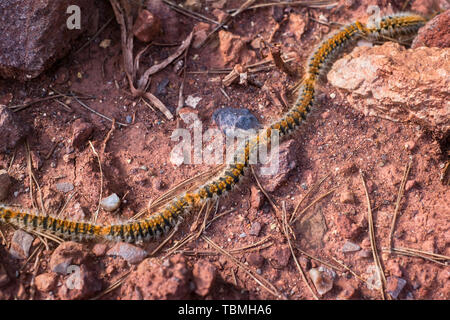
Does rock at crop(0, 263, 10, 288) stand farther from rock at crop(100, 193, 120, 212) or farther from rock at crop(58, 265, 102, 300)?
rock at crop(100, 193, 120, 212)

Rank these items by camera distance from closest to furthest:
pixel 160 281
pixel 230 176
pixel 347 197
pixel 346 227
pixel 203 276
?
1. pixel 160 281
2. pixel 203 276
3. pixel 346 227
4. pixel 347 197
5. pixel 230 176

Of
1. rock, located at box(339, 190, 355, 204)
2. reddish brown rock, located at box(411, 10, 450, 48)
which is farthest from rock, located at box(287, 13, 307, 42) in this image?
rock, located at box(339, 190, 355, 204)

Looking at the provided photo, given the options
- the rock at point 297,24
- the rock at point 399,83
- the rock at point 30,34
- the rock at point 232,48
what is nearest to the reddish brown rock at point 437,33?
the rock at point 399,83

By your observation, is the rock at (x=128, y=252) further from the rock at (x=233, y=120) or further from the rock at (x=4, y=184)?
the rock at (x=233, y=120)

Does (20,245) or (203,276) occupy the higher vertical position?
(20,245)

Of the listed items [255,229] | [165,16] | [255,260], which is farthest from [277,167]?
[165,16]

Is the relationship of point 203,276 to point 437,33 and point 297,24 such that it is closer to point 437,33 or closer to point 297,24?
point 297,24
